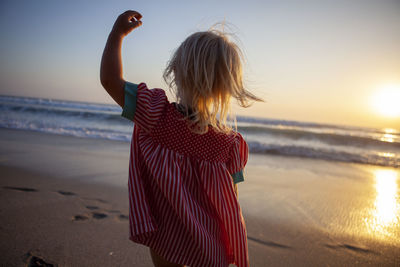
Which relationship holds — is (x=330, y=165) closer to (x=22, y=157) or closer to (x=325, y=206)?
(x=325, y=206)

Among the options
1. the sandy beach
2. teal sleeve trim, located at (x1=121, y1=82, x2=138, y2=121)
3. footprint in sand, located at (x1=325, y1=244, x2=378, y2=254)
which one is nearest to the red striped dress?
teal sleeve trim, located at (x1=121, y1=82, x2=138, y2=121)

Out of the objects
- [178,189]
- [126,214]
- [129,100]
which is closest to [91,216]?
[126,214]

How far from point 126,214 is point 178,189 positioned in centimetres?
177

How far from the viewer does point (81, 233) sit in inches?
79.7

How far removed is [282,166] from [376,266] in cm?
381

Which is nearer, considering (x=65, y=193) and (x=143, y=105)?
(x=143, y=105)

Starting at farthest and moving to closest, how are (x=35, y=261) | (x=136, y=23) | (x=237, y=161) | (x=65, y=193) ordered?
(x=65, y=193)
(x=35, y=261)
(x=237, y=161)
(x=136, y=23)

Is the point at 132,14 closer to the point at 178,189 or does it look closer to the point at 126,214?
the point at 178,189

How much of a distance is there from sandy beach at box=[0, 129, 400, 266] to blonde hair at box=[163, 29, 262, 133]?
1364 millimetres

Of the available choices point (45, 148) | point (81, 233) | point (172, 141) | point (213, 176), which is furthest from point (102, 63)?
point (45, 148)

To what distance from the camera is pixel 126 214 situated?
253 cm

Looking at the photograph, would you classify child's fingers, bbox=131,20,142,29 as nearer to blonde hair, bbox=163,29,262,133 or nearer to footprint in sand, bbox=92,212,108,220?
blonde hair, bbox=163,29,262,133

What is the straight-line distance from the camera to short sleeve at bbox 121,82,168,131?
3.13 ft

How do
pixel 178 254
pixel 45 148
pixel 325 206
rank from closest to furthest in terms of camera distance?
pixel 178 254
pixel 325 206
pixel 45 148
